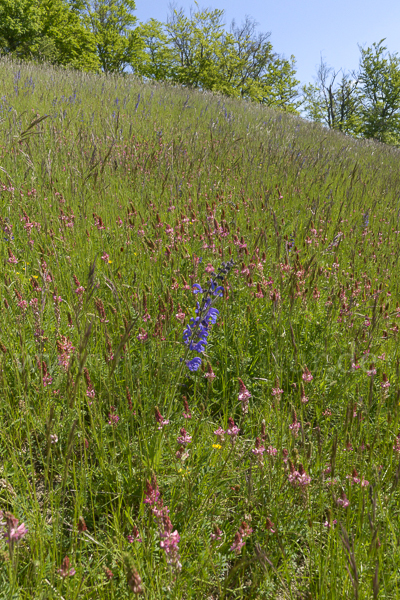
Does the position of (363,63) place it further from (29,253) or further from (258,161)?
(29,253)

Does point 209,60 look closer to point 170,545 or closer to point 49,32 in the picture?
point 49,32

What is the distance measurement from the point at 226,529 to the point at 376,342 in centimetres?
149

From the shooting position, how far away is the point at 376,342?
2252 mm

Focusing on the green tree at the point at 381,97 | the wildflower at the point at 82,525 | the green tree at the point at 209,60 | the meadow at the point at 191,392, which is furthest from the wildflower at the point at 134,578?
the green tree at the point at 381,97

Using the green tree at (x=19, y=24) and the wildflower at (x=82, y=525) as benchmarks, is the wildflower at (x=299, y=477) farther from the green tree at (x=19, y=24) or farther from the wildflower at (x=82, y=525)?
the green tree at (x=19, y=24)

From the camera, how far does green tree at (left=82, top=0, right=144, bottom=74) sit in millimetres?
39541

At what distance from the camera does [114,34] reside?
39.5 meters

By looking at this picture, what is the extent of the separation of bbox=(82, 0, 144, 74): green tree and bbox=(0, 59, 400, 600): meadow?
144 ft

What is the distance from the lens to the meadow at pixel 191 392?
108 cm

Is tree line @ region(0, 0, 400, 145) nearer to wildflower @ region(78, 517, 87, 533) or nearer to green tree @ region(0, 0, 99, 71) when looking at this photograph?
green tree @ region(0, 0, 99, 71)

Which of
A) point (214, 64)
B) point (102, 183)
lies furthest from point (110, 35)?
point (102, 183)

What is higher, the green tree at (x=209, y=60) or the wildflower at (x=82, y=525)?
the green tree at (x=209, y=60)

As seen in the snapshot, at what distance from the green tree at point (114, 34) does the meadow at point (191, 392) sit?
4378 cm

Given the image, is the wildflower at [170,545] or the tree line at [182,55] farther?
the tree line at [182,55]
